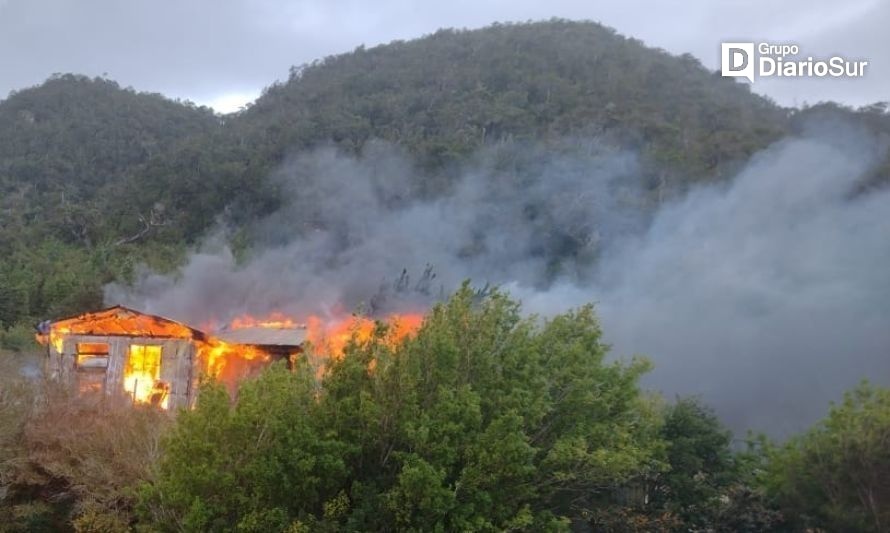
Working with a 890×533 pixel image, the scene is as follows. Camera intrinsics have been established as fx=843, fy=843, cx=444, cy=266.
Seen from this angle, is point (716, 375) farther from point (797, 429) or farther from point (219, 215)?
point (219, 215)

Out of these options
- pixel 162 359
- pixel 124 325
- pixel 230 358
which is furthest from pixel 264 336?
pixel 124 325

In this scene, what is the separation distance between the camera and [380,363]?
1298cm

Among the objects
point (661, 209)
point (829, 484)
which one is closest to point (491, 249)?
point (661, 209)

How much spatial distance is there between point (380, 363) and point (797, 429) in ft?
54.1

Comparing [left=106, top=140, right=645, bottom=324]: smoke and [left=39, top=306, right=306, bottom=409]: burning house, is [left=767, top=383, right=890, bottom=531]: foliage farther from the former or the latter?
[left=106, top=140, right=645, bottom=324]: smoke

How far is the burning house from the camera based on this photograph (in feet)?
77.1

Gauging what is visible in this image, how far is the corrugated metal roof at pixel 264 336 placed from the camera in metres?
23.7

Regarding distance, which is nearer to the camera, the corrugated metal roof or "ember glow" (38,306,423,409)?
"ember glow" (38,306,423,409)

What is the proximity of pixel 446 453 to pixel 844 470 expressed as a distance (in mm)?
7483

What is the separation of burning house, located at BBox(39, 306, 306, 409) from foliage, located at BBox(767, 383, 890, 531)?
43.3 feet

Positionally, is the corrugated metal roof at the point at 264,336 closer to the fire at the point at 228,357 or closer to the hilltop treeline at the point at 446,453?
the fire at the point at 228,357

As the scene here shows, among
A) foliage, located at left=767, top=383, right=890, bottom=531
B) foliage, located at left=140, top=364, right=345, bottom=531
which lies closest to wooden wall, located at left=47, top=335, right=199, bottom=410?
foliage, located at left=140, top=364, right=345, bottom=531

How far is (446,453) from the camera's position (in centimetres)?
1216

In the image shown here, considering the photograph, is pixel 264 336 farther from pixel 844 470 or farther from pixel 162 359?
pixel 844 470
